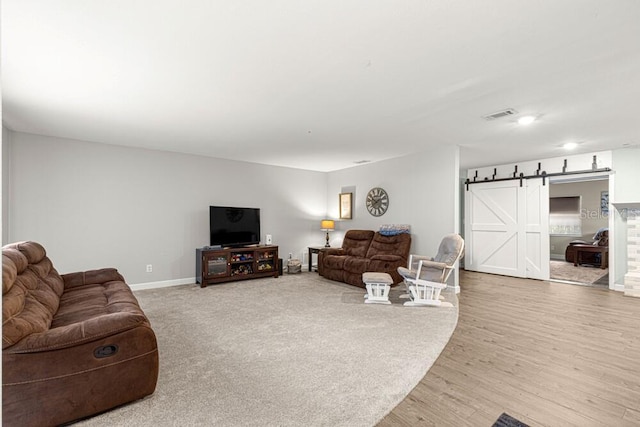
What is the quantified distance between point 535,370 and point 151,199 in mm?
5499

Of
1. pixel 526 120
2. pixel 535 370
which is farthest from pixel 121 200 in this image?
pixel 526 120

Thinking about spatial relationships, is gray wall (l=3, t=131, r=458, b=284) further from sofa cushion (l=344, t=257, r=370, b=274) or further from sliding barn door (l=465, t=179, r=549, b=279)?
sliding barn door (l=465, t=179, r=549, b=279)

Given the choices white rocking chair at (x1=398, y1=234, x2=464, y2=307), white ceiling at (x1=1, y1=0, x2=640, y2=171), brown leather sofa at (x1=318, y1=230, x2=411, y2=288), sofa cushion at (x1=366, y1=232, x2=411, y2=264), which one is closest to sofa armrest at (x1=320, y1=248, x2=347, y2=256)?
brown leather sofa at (x1=318, y1=230, x2=411, y2=288)

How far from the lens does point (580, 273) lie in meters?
6.90

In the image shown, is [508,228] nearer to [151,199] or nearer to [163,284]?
[163,284]

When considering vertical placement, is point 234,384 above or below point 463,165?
below

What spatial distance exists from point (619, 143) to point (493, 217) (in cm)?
241

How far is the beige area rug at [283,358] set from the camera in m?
2.08

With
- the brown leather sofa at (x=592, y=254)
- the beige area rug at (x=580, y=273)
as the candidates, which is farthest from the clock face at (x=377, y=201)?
the brown leather sofa at (x=592, y=254)

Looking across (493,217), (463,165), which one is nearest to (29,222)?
(463,165)

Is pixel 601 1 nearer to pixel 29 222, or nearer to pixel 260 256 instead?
pixel 260 256

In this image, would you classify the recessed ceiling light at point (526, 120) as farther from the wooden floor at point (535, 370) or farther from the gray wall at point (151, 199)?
the wooden floor at point (535, 370)

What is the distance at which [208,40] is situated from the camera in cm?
228

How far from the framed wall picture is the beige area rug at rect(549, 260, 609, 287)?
13.6ft
